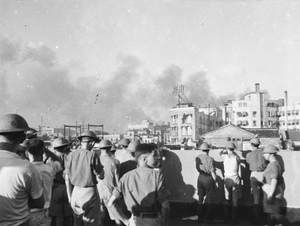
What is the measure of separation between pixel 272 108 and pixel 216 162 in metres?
109

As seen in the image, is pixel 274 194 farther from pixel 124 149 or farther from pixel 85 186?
pixel 124 149

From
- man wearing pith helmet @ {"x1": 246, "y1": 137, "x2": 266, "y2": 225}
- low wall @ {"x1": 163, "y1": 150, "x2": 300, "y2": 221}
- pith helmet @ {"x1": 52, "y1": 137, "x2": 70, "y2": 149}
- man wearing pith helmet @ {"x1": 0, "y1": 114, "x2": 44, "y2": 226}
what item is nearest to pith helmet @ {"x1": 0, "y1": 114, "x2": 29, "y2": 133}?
man wearing pith helmet @ {"x1": 0, "y1": 114, "x2": 44, "y2": 226}

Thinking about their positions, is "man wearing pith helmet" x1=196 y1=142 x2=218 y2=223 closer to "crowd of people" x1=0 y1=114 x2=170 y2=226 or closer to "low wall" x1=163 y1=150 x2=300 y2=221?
"low wall" x1=163 y1=150 x2=300 y2=221

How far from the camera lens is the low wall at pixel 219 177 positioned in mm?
7805

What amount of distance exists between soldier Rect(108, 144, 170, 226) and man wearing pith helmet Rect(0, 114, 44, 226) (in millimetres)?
1098

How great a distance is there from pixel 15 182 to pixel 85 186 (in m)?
3.16

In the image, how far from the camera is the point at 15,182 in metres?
2.80

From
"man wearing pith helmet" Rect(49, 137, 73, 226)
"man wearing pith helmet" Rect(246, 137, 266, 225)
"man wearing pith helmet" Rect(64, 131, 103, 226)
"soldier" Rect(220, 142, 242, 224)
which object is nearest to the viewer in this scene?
"man wearing pith helmet" Rect(64, 131, 103, 226)

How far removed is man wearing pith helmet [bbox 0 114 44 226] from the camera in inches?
110

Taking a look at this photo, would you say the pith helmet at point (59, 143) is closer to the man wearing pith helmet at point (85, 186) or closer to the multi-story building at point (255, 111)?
the man wearing pith helmet at point (85, 186)

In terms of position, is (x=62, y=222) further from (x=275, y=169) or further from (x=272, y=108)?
(x=272, y=108)

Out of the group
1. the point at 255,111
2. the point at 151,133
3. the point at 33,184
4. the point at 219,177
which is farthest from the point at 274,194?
the point at 151,133

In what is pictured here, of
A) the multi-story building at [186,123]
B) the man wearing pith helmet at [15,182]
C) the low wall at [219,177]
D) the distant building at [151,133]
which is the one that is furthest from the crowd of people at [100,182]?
the multi-story building at [186,123]

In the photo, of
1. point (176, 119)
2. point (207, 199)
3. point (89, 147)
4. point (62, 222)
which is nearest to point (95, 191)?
point (89, 147)
